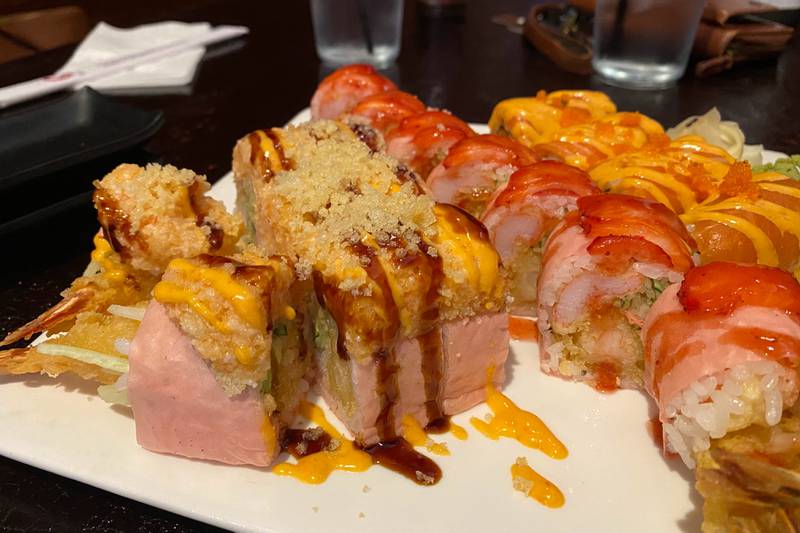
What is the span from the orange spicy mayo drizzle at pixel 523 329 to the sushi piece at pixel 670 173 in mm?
597

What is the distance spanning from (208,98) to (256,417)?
3.45 meters

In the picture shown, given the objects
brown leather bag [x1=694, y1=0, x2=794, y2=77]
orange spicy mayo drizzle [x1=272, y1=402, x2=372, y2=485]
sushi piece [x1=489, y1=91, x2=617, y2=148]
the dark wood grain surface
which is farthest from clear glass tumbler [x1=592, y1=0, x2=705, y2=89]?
orange spicy mayo drizzle [x1=272, y1=402, x2=372, y2=485]

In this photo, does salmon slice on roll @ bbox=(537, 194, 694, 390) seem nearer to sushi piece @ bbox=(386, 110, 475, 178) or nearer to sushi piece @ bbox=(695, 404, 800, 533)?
sushi piece @ bbox=(695, 404, 800, 533)

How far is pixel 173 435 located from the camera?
68.5 inches


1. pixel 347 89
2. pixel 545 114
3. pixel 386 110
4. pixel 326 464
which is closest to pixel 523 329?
pixel 326 464

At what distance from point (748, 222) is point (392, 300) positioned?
1.30 metres

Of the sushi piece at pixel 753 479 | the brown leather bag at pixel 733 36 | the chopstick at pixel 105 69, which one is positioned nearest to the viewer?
the sushi piece at pixel 753 479

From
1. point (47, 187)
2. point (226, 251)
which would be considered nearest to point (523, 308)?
point (226, 251)

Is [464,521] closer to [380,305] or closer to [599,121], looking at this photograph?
[380,305]

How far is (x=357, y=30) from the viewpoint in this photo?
191 inches

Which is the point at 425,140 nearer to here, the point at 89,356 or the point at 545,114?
the point at 545,114

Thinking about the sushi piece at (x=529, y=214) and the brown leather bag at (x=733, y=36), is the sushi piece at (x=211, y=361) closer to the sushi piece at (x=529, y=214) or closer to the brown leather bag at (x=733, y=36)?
the sushi piece at (x=529, y=214)

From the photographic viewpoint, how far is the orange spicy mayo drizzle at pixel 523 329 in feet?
7.54

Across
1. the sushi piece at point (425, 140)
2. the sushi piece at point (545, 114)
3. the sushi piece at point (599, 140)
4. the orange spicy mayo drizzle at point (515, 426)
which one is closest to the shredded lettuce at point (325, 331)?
the orange spicy mayo drizzle at point (515, 426)
